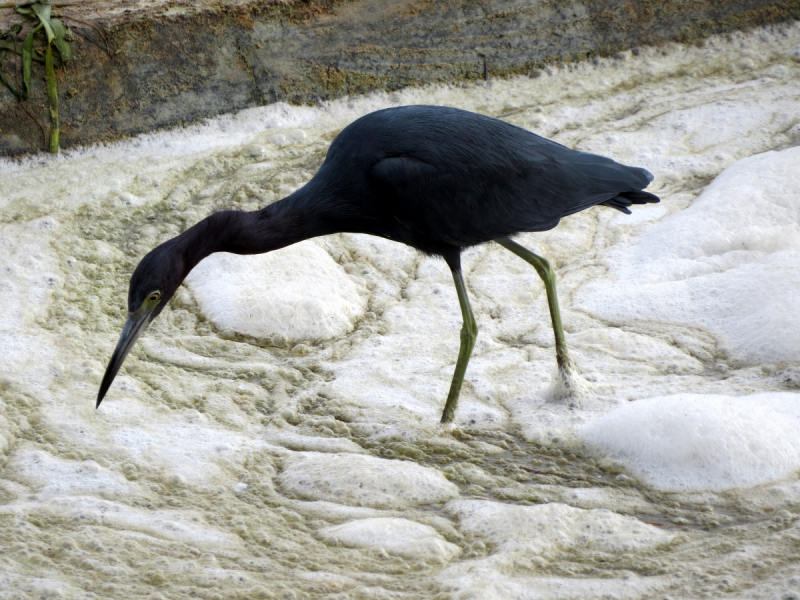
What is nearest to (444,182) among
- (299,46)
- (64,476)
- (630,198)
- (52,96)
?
(630,198)

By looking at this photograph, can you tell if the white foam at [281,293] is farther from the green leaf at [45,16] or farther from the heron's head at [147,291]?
the green leaf at [45,16]

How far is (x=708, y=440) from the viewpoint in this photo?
8.62 ft

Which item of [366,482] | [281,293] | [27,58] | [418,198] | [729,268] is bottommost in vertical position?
[366,482]

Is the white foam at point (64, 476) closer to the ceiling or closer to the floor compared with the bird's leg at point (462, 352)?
closer to the floor

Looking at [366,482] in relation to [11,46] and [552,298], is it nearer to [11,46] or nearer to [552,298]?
[552,298]

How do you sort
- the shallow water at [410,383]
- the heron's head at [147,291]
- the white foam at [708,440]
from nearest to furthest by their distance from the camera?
the shallow water at [410,383] < the white foam at [708,440] < the heron's head at [147,291]

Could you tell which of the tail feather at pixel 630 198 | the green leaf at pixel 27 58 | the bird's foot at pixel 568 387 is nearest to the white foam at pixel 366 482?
the bird's foot at pixel 568 387

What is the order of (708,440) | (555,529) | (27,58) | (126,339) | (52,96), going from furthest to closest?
(52,96) < (27,58) < (126,339) < (708,440) < (555,529)

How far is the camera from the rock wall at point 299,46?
175 inches

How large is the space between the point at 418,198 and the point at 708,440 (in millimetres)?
1167

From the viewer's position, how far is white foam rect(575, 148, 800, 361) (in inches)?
130

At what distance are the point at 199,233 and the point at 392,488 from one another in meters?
1.03

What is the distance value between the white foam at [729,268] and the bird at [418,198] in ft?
2.45

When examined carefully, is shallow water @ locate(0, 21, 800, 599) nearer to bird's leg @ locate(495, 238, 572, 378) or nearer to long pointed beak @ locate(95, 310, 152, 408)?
bird's leg @ locate(495, 238, 572, 378)
